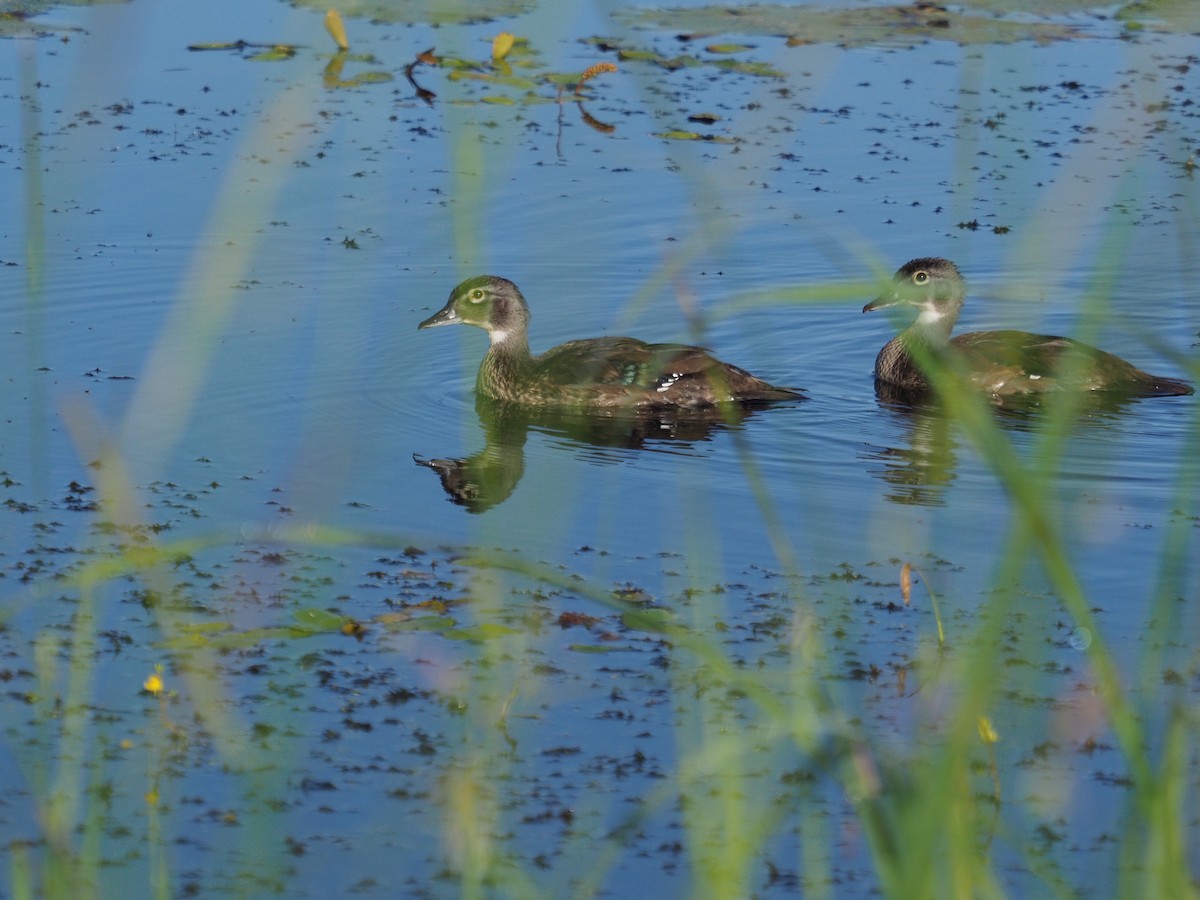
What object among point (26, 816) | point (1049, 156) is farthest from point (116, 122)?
point (26, 816)

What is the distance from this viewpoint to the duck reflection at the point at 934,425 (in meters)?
7.88

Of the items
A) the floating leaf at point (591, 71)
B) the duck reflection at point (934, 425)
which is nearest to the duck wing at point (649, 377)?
the duck reflection at point (934, 425)

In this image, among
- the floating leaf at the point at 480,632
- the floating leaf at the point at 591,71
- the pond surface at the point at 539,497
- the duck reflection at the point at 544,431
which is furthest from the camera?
the floating leaf at the point at 591,71

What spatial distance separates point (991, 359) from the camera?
31.3ft

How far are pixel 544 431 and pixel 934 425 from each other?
185 cm

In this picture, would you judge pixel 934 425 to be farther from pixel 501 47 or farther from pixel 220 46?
pixel 220 46

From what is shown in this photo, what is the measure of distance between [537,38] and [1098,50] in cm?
1448

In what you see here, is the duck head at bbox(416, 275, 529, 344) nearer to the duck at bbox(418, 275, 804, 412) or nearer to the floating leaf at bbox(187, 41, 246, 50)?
the duck at bbox(418, 275, 804, 412)

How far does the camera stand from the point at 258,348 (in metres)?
9.70

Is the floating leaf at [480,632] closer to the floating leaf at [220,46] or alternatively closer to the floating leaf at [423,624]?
the floating leaf at [423,624]

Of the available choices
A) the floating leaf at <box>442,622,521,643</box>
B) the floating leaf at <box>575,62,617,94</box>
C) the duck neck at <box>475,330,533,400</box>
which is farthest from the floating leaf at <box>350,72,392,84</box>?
the floating leaf at <box>442,622,521,643</box>

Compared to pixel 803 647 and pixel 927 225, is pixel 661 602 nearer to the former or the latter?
pixel 803 647

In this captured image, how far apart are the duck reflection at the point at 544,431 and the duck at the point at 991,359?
964 mm

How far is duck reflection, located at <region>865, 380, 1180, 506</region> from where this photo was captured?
788cm
